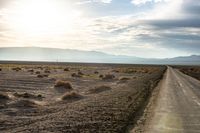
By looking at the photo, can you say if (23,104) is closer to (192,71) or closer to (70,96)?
(70,96)

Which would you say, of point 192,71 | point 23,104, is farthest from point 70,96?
point 192,71

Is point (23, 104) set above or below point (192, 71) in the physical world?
above

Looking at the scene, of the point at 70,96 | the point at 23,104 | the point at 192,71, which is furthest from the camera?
the point at 192,71

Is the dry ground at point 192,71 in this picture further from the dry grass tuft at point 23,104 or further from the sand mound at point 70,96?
the dry grass tuft at point 23,104

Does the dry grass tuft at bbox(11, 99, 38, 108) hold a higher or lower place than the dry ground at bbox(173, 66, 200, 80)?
higher

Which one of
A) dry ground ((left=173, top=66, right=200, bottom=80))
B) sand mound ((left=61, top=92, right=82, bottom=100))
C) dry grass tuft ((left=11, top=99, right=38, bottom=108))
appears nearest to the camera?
dry grass tuft ((left=11, top=99, right=38, bottom=108))

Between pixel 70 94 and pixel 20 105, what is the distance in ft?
19.3

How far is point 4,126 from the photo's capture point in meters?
14.1

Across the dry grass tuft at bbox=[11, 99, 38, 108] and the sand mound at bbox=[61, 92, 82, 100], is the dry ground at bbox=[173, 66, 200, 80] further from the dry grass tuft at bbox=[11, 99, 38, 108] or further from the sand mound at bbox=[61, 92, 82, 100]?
the dry grass tuft at bbox=[11, 99, 38, 108]

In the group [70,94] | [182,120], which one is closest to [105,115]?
[182,120]

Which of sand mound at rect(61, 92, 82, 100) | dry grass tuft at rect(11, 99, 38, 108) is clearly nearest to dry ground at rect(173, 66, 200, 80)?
sand mound at rect(61, 92, 82, 100)

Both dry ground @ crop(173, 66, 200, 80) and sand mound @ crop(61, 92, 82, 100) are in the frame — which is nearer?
sand mound @ crop(61, 92, 82, 100)

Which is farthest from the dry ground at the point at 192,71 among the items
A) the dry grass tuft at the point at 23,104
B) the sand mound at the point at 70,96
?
the dry grass tuft at the point at 23,104

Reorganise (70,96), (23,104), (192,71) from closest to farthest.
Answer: (23,104) < (70,96) < (192,71)
